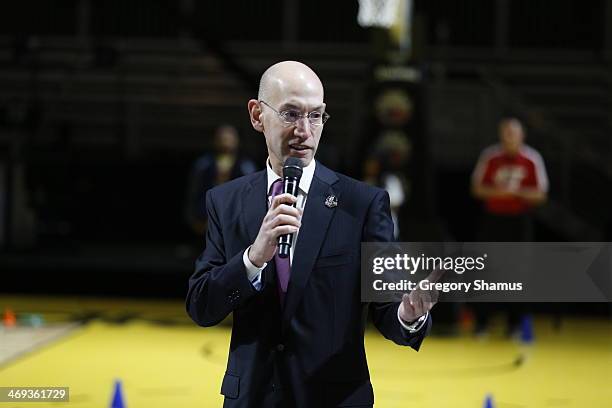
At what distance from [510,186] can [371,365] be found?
219 cm

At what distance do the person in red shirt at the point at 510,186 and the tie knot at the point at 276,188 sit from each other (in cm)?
593

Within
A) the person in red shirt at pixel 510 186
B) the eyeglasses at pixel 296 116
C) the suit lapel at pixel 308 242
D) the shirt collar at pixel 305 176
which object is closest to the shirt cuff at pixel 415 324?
the suit lapel at pixel 308 242

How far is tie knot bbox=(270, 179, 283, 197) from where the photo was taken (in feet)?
7.35

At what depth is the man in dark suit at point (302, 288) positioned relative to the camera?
2184mm

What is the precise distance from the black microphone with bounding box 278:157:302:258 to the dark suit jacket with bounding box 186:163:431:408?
0.38ft

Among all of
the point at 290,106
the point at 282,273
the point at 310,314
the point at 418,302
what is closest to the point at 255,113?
the point at 290,106

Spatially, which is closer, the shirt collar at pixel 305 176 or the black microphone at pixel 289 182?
the black microphone at pixel 289 182

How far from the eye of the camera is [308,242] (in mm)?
2203

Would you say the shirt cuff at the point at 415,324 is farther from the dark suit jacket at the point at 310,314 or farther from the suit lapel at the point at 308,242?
the suit lapel at the point at 308,242

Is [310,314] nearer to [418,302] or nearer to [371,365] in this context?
[418,302]

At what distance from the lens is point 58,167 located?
41.1 feet

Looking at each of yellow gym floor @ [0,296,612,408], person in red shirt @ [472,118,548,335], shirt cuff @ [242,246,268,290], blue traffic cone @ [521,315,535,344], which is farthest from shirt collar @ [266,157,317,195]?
blue traffic cone @ [521,315,535,344]

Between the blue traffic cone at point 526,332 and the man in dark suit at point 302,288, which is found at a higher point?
the man in dark suit at point 302,288

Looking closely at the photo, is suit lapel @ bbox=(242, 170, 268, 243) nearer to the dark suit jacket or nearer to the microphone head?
the dark suit jacket
